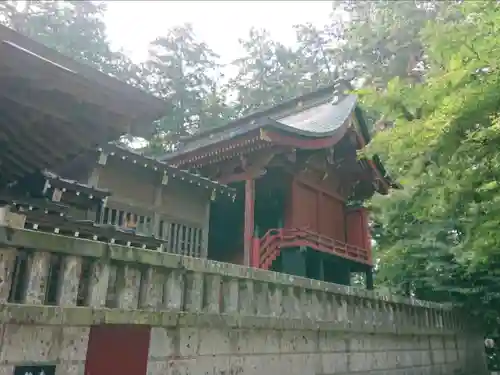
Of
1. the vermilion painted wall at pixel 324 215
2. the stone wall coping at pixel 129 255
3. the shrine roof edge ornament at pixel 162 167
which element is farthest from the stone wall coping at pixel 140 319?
the vermilion painted wall at pixel 324 215

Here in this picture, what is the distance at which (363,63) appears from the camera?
1136 inches

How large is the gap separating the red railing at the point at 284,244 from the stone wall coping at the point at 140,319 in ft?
12.5

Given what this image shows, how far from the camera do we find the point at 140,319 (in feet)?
15.5

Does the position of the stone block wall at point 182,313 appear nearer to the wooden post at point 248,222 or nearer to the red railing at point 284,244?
the red railing at point 284,244

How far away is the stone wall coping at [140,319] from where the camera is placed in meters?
3.86

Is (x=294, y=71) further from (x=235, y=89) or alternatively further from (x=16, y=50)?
(x=16, y=50)

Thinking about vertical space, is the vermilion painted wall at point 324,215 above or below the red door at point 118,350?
above

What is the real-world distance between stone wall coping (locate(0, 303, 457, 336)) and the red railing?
382 cm

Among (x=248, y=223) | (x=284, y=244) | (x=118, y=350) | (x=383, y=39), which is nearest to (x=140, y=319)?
(x=118, y=350)

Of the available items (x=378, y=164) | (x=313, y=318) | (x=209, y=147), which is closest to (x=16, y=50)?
(x=313, y=318)

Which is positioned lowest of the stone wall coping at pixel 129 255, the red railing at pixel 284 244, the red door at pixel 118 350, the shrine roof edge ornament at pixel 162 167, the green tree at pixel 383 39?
the red door at pixel 118 350

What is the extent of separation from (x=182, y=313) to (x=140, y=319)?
1.88ft

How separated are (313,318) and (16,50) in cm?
568

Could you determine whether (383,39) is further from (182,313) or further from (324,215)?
(182,313)
